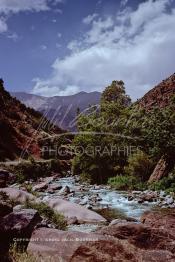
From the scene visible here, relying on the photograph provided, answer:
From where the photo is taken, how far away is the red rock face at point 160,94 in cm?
8650

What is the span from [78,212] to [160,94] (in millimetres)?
75571

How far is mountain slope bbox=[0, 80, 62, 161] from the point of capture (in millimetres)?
60656

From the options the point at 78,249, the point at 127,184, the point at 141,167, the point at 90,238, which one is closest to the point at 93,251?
the point at 78,249

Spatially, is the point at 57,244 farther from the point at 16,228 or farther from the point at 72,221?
the point at 72,221

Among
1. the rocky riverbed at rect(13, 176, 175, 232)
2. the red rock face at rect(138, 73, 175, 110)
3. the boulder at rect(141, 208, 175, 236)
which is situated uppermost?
the red rock face at rect(138, 73, 175, 110)

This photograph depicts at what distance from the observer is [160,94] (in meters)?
90.1

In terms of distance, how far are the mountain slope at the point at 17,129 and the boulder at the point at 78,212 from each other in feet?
112

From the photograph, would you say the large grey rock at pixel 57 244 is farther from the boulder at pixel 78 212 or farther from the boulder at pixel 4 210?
the boulder at pixel 78 212

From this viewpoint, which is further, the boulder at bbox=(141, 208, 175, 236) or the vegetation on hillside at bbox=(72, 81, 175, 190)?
the vegetation on hillside at bbox=(72, 81, 175, 190)

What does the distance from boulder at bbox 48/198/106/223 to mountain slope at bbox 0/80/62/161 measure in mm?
34210

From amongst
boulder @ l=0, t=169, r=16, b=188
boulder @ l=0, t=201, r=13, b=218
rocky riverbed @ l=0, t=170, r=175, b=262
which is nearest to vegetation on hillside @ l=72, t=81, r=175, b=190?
boulder @ l=0, t=169, r=16, b=188

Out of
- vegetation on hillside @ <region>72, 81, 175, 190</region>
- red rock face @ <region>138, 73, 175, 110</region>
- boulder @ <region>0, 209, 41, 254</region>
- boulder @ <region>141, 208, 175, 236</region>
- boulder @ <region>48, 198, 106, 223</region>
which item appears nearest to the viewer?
boulder @ <region>141, 208, 175, 236</region>

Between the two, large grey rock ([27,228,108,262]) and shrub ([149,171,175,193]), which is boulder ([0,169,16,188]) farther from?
large grey rock ([27,228,108,262])

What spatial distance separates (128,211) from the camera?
19.7 m
